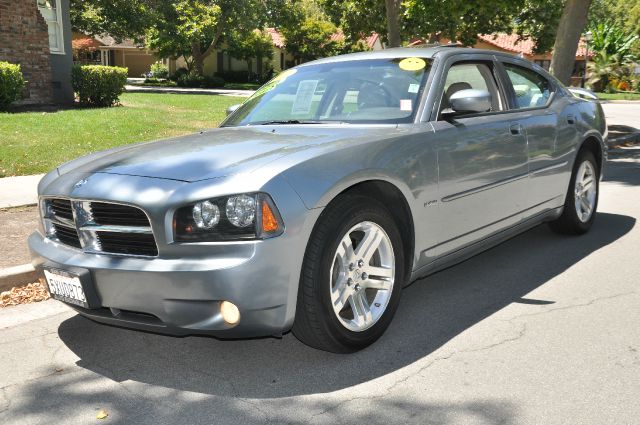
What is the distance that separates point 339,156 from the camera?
366 centimetres

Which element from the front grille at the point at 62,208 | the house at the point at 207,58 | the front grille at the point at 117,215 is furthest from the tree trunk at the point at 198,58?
the front grille at the point at 117,215

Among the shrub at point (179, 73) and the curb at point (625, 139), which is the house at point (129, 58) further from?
the curb at point (625, 139)

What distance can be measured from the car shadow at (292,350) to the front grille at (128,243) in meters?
0.71

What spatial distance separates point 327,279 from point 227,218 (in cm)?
63

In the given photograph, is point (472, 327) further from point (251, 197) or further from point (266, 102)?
point (266, 102)

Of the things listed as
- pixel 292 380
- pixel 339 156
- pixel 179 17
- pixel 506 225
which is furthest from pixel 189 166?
pixel 179 17

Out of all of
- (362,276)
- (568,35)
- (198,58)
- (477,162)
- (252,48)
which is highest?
(252,48)

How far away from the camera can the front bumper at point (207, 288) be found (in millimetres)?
3182

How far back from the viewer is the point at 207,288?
318 centimetres

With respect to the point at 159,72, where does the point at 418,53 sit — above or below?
above

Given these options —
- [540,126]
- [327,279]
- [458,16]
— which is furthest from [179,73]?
[327,279]

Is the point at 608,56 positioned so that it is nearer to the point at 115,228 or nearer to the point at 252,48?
the point at 252,48

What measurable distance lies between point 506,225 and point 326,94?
1670mm

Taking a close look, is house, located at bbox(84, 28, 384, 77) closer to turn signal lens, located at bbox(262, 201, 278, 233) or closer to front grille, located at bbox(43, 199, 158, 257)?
front grille, located at bbox(43, 199, 158, 257)
